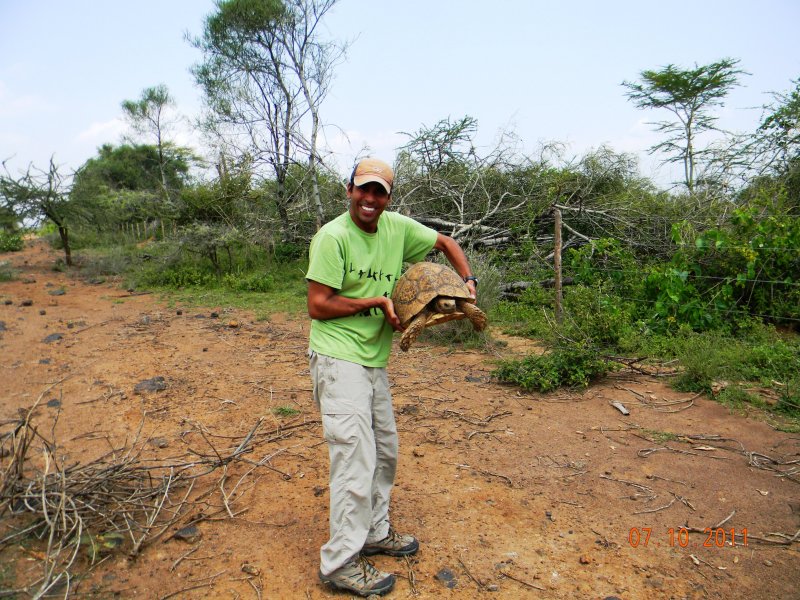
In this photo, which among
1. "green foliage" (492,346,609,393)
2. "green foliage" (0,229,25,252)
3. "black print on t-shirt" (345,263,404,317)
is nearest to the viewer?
"black print on t-shirt" (345,263,404,317)

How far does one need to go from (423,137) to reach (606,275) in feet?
15.9

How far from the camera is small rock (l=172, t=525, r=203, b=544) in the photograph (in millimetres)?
2771

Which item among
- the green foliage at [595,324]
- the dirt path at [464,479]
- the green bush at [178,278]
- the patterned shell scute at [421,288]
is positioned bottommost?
the dirt path at [464,479]

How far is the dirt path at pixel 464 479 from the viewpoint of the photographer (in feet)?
8.06

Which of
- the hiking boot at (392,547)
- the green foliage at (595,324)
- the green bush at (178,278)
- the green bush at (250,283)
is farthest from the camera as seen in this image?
the green bush at (178,278)

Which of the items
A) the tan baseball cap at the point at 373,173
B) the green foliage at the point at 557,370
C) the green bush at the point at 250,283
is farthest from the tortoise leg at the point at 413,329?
the green bush at the point at 250,283

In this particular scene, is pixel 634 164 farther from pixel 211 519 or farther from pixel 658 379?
pixel 211 519

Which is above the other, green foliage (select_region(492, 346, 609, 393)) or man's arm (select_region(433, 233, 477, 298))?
man's arm (select_region(433, 233, 477, 298))

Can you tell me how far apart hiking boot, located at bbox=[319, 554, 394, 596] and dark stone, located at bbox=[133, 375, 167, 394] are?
343 centimetres

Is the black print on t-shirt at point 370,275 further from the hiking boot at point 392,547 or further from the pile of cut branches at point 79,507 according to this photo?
the pile of cut branches at point 79,507

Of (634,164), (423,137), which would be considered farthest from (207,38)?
(634,164)

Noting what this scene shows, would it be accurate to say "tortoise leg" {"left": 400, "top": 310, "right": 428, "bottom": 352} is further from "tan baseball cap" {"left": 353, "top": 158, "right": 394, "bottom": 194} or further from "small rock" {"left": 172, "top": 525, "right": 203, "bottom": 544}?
"small rock" {"left": 172, "top": 525, "right": 203, "bottom": 544}
